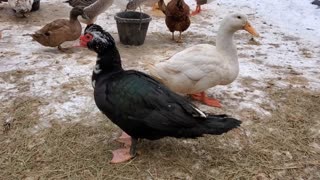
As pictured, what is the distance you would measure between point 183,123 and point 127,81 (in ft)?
1.93

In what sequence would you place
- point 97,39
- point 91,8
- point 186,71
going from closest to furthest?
point 97,39
point 186,71
point 91,8

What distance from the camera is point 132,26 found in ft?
19.6

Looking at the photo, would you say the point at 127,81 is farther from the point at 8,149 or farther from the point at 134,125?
the point at 8,149

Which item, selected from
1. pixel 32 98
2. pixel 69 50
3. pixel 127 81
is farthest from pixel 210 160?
pixel 69 50

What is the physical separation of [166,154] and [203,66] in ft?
3.74

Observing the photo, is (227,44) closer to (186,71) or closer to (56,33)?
(186,71)

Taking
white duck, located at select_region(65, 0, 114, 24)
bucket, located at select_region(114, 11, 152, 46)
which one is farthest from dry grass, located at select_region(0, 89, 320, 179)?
white duck, located at select_region(65, 0, 114, 24)

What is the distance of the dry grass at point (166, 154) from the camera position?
9.73 feet

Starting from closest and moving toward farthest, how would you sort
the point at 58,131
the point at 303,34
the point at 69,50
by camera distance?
1. the point at 58,131
2. the point at 69,50
3. the point at 303,34

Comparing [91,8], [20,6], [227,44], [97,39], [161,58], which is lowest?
[161,58]

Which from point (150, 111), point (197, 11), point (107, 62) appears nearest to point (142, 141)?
point (150, 111)

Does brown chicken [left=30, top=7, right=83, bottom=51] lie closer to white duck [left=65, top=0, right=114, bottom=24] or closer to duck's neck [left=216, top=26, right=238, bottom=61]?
white duck [left=65, top=0, right=114, bottom=24]

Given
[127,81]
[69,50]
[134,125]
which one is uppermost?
[127,81]

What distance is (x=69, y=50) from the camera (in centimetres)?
575
